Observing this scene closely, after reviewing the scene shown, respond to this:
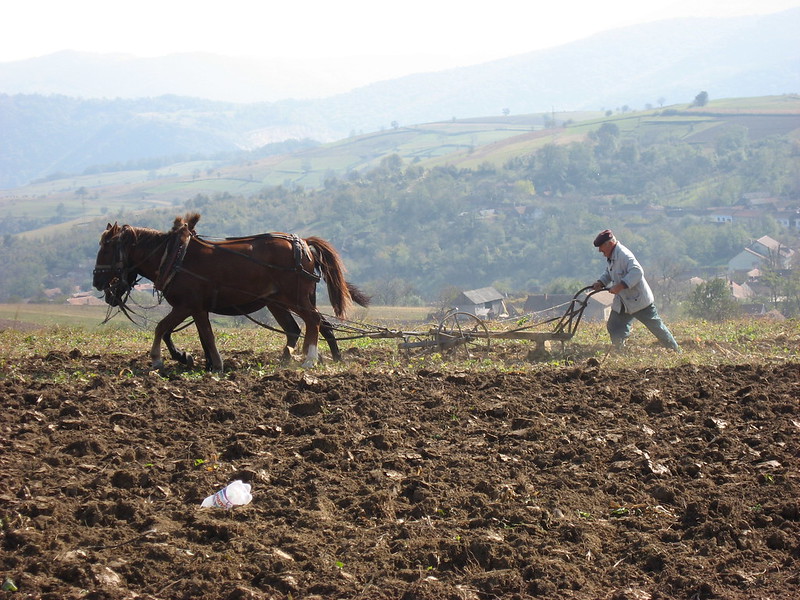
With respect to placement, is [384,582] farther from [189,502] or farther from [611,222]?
[611,222]

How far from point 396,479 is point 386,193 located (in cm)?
10814

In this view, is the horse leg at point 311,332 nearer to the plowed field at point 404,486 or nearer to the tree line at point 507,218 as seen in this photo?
the plowed field at point 404,486

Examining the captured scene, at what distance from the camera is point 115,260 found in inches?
441

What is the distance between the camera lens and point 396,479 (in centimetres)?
671

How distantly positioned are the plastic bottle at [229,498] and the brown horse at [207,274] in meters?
4.65

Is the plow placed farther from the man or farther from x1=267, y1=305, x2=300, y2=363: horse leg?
x1=267, y1=305, x2=300, y2=363: horse leg

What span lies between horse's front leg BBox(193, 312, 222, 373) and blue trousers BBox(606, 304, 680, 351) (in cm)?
547

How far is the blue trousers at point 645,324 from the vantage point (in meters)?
12.2

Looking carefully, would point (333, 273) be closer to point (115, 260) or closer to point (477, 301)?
point (115, 260)

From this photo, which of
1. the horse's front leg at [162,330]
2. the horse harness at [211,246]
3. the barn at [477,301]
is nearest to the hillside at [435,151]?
the barn at [477,301]

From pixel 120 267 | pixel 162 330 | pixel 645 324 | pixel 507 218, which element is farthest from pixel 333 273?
pixel 507 218

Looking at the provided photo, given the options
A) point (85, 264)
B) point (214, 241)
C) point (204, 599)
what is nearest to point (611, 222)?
point (85, 264)

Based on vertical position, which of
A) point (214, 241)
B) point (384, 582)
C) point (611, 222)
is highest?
point (214, 241)

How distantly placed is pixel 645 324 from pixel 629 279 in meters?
0.75
